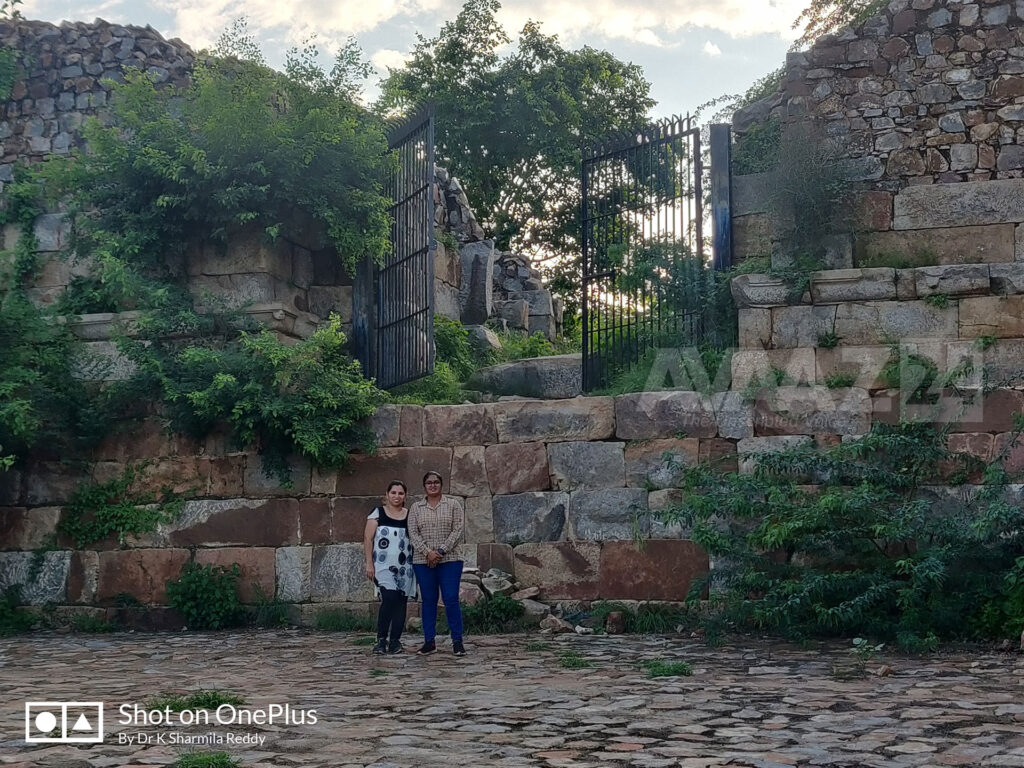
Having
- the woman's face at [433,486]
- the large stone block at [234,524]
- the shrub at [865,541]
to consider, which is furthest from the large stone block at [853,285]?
the large stone block at [234,524]

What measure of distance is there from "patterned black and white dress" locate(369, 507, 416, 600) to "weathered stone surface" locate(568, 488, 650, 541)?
1651 millimetres

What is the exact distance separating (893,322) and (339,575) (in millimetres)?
4774

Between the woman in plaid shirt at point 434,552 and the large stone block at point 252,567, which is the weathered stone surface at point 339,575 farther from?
the woman in plaid shirt at point 434,552

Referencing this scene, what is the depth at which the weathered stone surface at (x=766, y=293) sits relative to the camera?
9.05 m

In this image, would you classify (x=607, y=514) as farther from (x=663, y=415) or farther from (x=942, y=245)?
(x=942, y=245)

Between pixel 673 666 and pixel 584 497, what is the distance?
2.68 m

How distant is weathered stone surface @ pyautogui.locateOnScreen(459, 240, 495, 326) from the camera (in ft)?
48.5

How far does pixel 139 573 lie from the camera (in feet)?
33.0

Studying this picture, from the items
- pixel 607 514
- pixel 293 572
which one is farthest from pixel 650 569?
pixel 293 572

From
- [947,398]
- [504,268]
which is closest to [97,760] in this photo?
[947,398]

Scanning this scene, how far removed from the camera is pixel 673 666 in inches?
269

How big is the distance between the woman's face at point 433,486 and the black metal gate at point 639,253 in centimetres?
253

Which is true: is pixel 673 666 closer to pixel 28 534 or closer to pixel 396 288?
pixel 396 288

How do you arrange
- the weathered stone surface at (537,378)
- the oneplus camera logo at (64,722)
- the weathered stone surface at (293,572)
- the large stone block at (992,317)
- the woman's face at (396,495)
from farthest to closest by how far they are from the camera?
the weathered stone surface at (537,378)
the weathered stone surface at (293,572)
the large stone block at (992,317)
the woman's face at (396,495)
the oneplus camera logo at (64,722)
